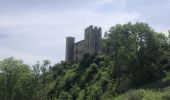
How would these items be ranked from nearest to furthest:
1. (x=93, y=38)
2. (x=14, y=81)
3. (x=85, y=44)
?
(x=14, y=81), (x=93, y=38), (x=85, y=44)

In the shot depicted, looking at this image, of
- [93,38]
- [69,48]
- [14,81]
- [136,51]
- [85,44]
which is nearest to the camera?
[14,81]

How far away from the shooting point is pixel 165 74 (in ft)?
289

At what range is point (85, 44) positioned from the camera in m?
136

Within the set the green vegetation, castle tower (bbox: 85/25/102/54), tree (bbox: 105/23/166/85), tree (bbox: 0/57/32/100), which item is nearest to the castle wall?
castle tower (bbox: 85/25/102/54)

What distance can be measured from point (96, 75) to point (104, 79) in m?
5.93

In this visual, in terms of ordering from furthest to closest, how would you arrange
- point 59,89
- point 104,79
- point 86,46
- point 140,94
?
point 86,46 → point 59,89 → point 104,79 → point 140,94

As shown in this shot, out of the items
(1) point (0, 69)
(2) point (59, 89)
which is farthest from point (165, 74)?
(1) point (0, 69)

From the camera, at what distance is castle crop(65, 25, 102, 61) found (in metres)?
132

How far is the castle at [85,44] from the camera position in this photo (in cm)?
13150

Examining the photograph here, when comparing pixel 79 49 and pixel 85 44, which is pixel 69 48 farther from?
pixel 85 44

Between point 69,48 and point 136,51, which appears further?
point 69,48

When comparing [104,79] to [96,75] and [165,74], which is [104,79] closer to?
[96,75]

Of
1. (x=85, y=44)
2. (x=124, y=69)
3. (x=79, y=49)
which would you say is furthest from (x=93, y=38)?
(x=124, y=69)

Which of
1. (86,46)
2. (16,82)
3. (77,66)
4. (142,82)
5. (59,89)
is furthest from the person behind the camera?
(86,46)
